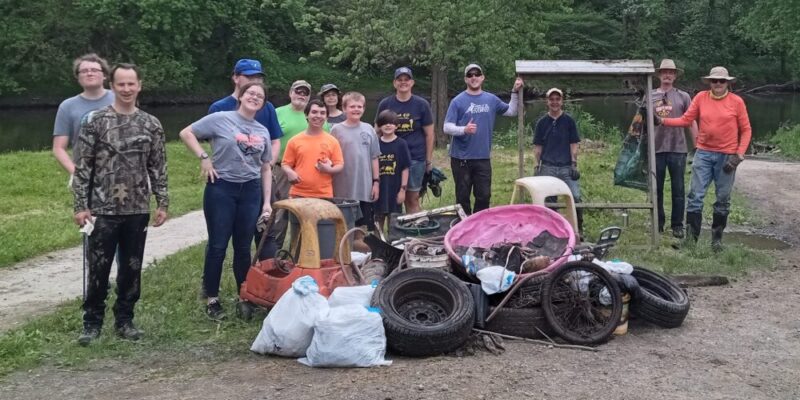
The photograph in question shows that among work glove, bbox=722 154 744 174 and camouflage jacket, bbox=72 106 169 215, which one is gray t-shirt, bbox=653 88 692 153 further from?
camouflage jacket, bbox=72 106 169 215

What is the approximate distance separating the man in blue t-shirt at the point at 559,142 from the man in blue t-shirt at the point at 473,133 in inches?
19.8

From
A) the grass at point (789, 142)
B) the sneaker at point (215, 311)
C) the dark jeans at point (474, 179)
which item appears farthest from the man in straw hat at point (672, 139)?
the grass at point (789, 142)

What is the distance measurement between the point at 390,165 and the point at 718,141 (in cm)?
333

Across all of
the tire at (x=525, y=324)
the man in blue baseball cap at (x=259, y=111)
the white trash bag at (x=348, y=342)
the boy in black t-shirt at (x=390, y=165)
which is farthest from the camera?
the boy in black t-shirt at (x=390, y=165)

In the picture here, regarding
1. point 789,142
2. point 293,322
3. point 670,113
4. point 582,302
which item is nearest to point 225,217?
point 293,322

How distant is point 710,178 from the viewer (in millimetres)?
8523

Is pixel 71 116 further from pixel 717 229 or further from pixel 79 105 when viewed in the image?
pixel 717 229

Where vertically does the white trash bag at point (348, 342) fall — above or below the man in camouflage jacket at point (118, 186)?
below

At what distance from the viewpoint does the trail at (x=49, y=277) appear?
6.65 metres

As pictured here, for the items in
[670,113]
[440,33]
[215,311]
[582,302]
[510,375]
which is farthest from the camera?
[440,33]

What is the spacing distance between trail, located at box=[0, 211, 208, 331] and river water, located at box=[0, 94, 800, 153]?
15180mm

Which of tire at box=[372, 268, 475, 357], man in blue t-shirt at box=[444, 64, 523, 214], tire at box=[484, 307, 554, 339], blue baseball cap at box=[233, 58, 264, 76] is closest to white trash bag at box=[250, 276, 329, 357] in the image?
tire at box=[372, 268, 475, 357]

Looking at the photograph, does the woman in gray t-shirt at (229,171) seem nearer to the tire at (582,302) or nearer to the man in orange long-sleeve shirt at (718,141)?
the tire at (582,302)

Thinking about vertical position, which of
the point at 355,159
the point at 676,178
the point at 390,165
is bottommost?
the point at 676,178
